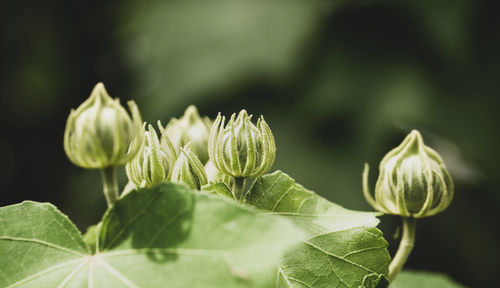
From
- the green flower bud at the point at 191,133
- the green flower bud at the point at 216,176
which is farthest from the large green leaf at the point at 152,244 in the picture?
the green flower bud at the point at 191,133

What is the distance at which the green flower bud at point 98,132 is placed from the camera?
0.89 m

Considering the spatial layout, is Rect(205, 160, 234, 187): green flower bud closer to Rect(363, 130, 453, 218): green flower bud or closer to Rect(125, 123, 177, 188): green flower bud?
Rect(125, 123, 177, 188): green flower bud

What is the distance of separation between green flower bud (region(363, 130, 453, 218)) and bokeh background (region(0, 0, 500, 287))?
2.41 metres

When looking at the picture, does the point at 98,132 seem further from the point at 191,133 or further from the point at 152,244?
the point at 191,133

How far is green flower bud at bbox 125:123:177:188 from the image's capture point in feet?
3.25

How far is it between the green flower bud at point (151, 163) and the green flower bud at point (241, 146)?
83 mm

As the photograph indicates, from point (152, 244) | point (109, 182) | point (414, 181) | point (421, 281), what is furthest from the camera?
point (421, 281)

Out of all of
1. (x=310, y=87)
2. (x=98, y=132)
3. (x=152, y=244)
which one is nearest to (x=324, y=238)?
(x=152, y=244)

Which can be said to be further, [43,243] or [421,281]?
[421,281]

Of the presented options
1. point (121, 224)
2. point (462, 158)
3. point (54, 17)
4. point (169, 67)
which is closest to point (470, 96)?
point (462, 158)

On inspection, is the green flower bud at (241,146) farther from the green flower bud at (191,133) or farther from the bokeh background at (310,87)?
the bokeh background at (310,87)

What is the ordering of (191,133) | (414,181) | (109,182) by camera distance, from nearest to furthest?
(109,182) < (414,181) < (191,133)

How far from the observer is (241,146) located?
40.5 inches

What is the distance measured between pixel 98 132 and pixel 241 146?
0.89ft
